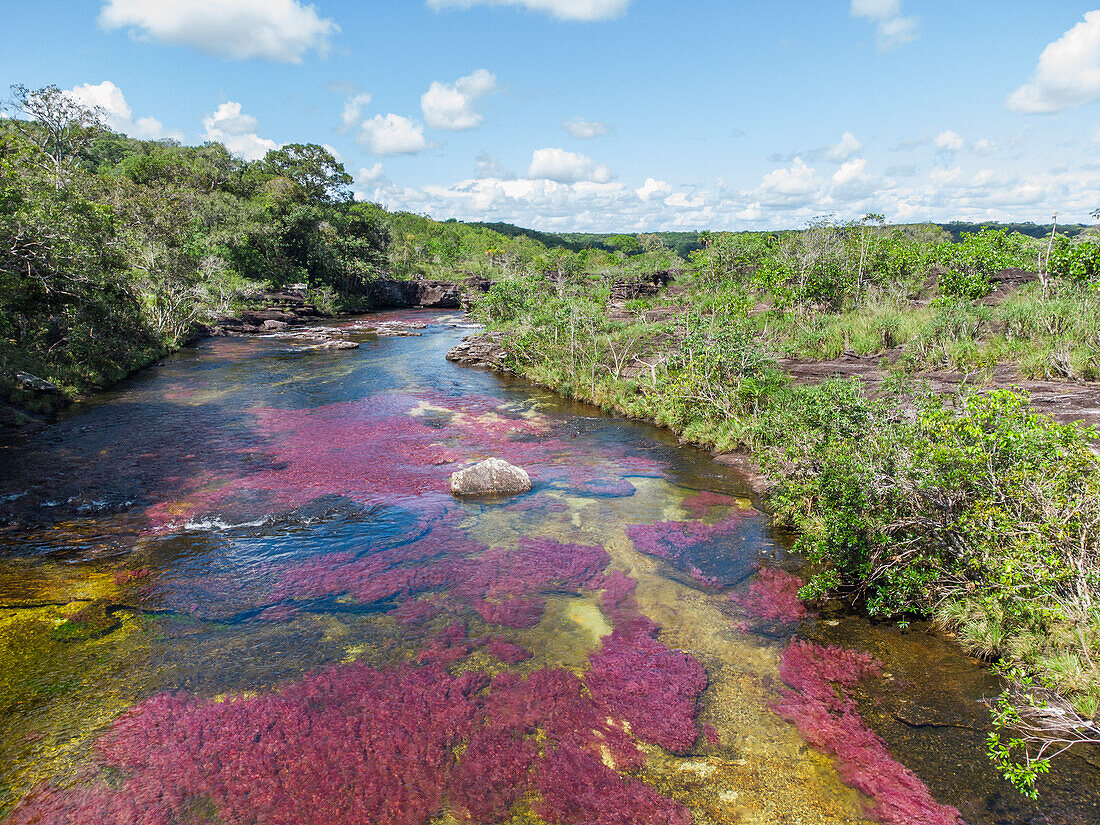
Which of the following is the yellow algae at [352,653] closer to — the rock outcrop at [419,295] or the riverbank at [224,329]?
the riverbank at [224,329]

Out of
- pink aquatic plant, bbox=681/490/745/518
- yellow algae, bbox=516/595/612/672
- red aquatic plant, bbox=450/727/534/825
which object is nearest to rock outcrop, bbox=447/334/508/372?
pink aquatic plant, bbox=681/490/745/518

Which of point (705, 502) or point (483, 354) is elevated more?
point (483, 354)

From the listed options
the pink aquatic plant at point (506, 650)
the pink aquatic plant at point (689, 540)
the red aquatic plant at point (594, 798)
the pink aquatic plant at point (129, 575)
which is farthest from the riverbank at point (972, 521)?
the pink aquatic plant at point (129, 575)

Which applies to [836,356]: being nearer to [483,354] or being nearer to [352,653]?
[483,354]

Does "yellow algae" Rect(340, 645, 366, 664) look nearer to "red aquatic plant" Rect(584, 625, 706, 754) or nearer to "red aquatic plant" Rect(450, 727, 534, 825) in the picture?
"red aquatic plant" Rect(450, 727, 534, 825)

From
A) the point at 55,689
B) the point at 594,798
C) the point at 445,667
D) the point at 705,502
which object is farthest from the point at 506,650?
the point at 705,502

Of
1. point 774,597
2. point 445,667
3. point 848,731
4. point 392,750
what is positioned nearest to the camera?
point 392,750
